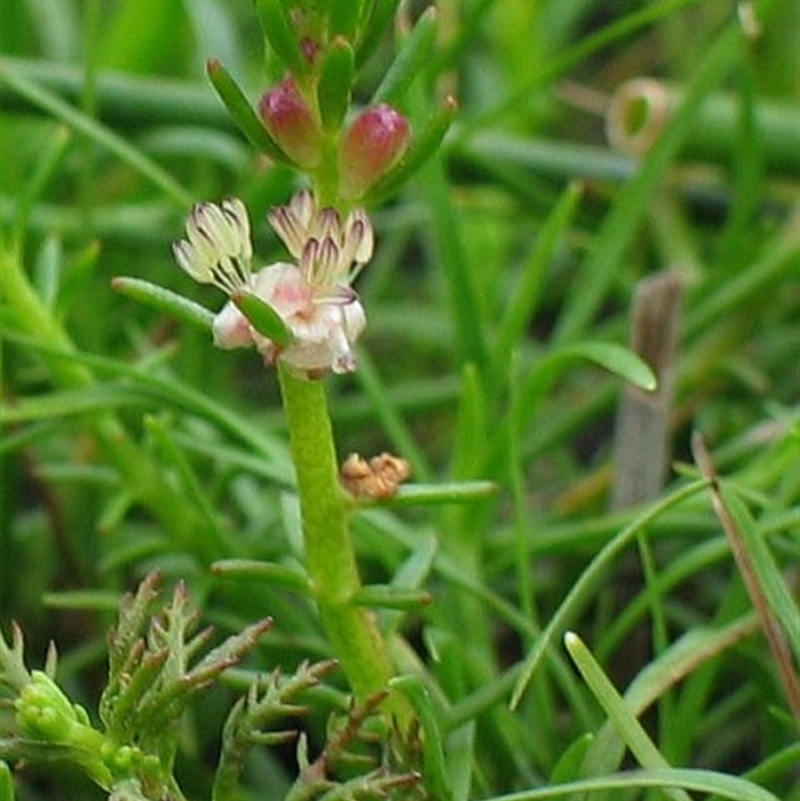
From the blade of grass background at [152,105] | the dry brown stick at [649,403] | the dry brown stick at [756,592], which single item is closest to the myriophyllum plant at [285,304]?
the dry brown stick at [756,592]

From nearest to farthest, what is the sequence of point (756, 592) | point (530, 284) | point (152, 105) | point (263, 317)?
point (263, 317)
point (756, 592)
point (530, 284)
point (152, 105)

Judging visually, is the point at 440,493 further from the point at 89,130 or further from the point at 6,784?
the point at 89,130

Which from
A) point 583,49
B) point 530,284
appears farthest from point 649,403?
point 583,49

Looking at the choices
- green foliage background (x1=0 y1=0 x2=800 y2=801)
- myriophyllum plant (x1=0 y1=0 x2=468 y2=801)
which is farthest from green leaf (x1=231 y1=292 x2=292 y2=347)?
green foliage background (x1=0 y1=0 x2=800 y2=801)

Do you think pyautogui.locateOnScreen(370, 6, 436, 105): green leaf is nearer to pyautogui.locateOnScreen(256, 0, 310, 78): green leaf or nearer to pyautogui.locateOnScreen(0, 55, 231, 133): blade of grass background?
pyautogui.locateOnScreen(256, 0, 310, 78): green leaf

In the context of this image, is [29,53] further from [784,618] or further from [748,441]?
[784,618]
